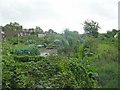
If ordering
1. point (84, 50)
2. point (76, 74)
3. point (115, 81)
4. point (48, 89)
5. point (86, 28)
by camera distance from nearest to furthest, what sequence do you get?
point (48, 89), point (115, 81), point (76, 74), point (84, 50), point (86, 28)

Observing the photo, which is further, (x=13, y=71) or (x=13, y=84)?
(x=13, y=71)

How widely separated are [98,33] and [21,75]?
10.6 m

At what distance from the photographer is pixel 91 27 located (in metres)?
14.0

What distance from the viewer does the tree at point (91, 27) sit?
43.2 feet

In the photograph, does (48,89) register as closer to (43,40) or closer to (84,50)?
(84,50)

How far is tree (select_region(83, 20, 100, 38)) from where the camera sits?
13.2m

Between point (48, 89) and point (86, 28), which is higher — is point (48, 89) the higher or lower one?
the lower one

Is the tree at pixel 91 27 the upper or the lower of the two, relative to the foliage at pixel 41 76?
upper

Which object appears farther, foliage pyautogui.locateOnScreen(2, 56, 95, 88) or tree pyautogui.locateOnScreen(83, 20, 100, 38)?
tree pyautogui.locateOnScreen(83, 20, 100, 38)

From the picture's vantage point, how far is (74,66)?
15.6ft

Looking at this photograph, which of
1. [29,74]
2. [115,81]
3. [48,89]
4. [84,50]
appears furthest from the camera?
[84,50]

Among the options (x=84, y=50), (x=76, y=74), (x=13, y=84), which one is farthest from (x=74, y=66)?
(x=84, y=50)

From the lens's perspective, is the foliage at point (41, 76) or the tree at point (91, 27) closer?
the foliage at point (41, 76)

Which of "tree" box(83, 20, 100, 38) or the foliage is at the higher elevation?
"tree" box(83, 20, 100, 38)
